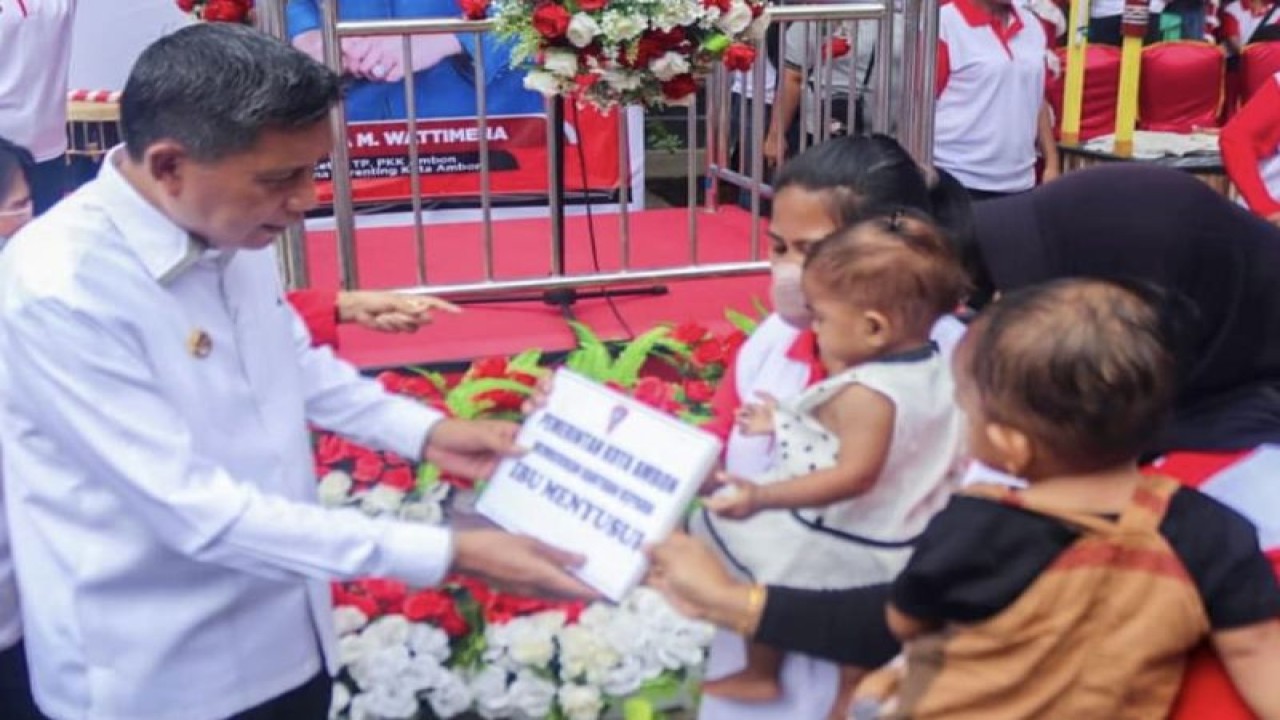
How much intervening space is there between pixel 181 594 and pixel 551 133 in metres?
2.63

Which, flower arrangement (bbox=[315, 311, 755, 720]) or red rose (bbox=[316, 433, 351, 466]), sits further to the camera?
red rose (bbox=[316, 433, 351, 466])

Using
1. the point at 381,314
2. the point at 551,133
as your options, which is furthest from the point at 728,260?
the point at 381,314

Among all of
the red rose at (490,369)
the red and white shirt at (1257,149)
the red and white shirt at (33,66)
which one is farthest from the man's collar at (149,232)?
the red and white shirt at (1257,149)

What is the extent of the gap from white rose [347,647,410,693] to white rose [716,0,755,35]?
203cm

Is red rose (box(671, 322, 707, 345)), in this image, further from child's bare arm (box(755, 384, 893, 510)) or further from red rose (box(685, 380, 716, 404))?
child's bare arm (box(755, 384, 893, 510))

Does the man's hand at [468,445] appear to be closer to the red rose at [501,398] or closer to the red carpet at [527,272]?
the red rose at [501,398]

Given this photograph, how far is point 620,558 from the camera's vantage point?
1.70m

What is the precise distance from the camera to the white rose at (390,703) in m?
2.55

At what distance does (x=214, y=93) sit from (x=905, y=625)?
972mm

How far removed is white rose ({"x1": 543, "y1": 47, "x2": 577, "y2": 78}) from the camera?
12.5 ft

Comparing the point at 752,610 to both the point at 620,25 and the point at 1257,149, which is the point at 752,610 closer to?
the point at 620,25

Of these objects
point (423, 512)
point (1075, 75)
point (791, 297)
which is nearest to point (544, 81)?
point (423, 512)

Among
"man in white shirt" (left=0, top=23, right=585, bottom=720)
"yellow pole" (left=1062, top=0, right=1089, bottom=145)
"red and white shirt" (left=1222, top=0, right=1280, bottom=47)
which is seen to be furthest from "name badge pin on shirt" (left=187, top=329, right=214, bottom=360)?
"red and white shirt" (left=1222, top=0, right=1280, bottom=47)

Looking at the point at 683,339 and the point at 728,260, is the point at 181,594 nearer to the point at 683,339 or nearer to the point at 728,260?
the point at 683,339
